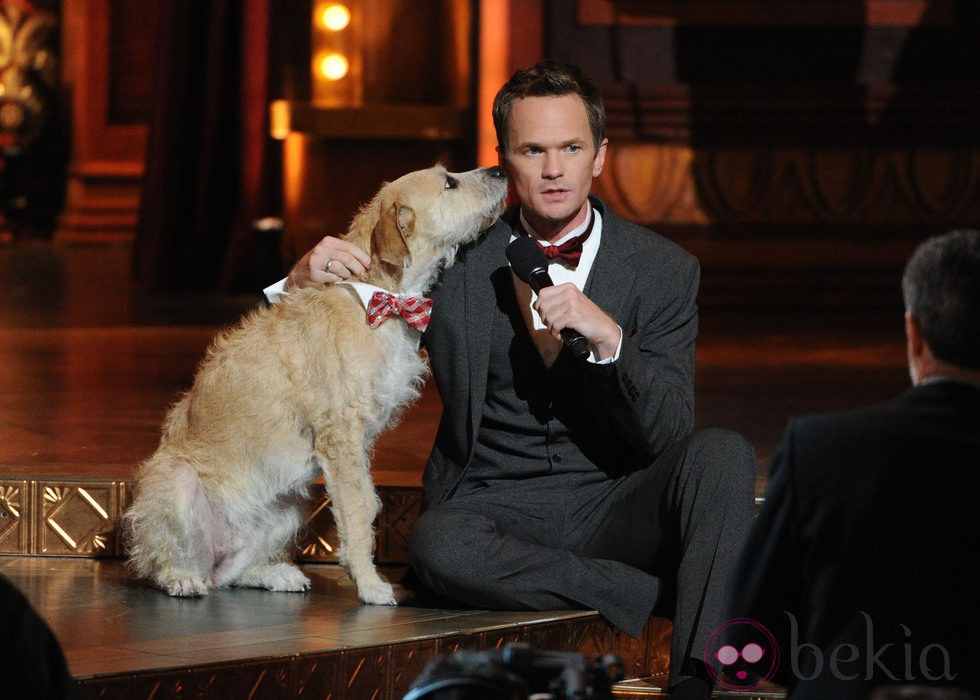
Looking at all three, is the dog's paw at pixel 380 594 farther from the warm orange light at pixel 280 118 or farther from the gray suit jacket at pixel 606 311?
the warm orange light at pixel 280 118

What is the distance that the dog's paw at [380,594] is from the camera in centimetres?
347

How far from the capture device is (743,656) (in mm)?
2525

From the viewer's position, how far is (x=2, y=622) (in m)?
1.91

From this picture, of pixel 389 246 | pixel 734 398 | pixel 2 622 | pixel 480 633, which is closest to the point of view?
pixel 2 622

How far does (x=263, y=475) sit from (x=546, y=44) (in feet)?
18.9

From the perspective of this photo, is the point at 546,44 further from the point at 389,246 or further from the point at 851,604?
the point at 851,604

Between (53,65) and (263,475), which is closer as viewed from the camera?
(263,475)

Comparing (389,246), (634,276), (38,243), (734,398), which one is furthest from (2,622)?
(38,243)

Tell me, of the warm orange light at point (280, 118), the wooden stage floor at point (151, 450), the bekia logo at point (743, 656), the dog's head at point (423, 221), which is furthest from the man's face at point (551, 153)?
the warm orange light at point (280, 118)

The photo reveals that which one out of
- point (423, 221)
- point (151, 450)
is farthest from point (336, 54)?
point (423, 221)

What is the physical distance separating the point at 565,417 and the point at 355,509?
571 millimetres

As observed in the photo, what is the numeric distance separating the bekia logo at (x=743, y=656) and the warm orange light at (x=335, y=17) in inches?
262

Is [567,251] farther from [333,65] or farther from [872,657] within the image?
[333,65]

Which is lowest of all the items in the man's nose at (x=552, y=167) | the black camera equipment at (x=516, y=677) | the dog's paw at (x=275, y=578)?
the dog's paw at (x=275, y=578)
